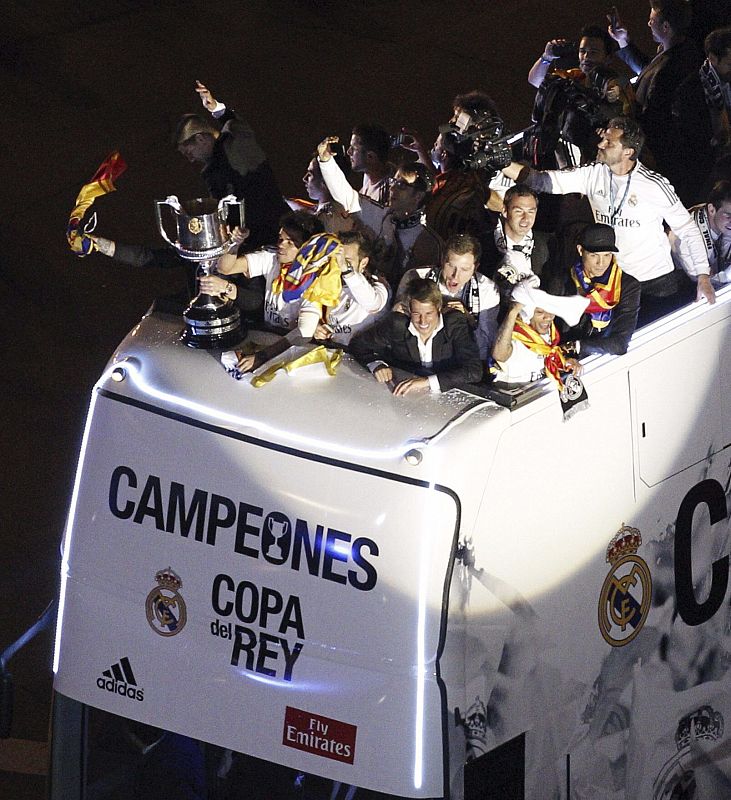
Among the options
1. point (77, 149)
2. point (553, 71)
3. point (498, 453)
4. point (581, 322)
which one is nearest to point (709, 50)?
point (553, 71)

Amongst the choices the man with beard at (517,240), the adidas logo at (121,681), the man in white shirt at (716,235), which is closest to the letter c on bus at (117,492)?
the adidas logo at (121,681)

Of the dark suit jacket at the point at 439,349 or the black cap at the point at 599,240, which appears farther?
the black cap at the point at 599,240

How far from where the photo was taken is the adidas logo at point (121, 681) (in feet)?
17.6

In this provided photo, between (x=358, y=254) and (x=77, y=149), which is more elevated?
(x=358, y=254)

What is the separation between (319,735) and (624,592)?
1.39m

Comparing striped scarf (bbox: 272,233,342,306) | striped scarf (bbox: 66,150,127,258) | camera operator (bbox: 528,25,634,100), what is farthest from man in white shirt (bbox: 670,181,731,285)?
striped scarf (bbox: 66,150,127,258)

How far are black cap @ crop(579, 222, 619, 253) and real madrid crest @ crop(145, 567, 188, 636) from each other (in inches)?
82.6

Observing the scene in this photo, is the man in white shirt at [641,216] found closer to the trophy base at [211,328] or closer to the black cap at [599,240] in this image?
the black cap at [599,240]

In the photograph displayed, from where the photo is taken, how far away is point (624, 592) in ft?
18.6

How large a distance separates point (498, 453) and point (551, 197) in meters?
2.32

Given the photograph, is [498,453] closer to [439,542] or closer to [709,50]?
[439,542]

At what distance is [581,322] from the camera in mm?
5926

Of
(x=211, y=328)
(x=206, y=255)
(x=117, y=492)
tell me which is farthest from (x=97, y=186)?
(x=117, y=492)

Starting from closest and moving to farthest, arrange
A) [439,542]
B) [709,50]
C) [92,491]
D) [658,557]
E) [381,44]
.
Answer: [439,542]
[92,491]
[658,557]
[709,50]
[381,44]
